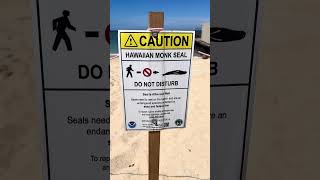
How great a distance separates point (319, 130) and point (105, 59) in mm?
3273

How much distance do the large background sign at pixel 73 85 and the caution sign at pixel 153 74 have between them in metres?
0.10

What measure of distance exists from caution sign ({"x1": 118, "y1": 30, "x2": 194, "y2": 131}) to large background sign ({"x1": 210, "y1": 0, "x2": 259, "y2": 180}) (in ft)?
0.42

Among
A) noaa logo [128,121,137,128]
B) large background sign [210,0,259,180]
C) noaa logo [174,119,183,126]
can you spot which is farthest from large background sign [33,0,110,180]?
large background sign [210,0,259,180]

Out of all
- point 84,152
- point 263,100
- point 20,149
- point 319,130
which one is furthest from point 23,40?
point 84,152

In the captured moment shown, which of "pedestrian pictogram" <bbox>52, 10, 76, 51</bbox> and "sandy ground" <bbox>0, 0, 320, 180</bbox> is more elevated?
"pedestrian pictogram" <bbox>52, 10, 76, 51</bbox>

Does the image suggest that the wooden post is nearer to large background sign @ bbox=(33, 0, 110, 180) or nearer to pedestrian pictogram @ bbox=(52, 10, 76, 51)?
large background sign @ bbox=(33, 0, 110, 180)

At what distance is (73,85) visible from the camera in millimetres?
1749

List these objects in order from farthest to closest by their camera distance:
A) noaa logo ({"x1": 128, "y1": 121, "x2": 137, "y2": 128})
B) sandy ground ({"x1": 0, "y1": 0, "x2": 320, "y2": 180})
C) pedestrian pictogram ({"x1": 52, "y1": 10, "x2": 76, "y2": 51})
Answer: sandy ground ({"x1": 0, "y1": 0, "x2": 320, "y2": 180}) → noaa logo ({"x1": 128, "y1": 121, "x2": 137, "y2": 128}) → pedestrian pictogram ({"x1": 52, "y1": 10, "x2": 76, "y2": 51})

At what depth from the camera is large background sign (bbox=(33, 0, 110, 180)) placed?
167 cm

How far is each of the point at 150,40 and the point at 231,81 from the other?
40cm

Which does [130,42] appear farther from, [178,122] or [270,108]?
[270,108]

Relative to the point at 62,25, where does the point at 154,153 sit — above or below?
below

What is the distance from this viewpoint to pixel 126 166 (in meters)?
3.34

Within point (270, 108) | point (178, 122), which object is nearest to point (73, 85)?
point (178, 122)
